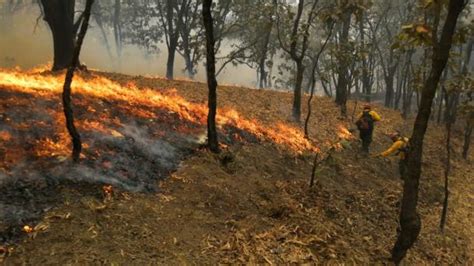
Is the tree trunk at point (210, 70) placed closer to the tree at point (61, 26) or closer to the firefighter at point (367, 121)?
the firefighter at point (367, 121)

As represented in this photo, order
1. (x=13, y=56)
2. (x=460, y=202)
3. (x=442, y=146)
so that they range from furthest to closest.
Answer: (x=13, y=56) → (x=442, y=146) → (x=460, y=202)

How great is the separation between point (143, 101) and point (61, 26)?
217 inches

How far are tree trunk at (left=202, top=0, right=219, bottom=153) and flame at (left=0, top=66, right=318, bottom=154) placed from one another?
75.2 inches

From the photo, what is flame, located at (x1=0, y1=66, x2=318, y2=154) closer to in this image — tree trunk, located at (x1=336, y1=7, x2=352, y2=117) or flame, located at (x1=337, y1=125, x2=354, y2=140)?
flame, located at (x1=337, y1=125, x2=354, y2=140)

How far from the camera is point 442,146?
22391mm

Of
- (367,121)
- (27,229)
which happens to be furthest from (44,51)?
(27,229)

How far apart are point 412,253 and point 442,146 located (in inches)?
500

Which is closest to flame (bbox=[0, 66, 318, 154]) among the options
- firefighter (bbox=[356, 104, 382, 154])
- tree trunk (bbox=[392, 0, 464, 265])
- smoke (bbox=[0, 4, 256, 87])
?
firefighter (bbox=[356, 104, 382, 154])

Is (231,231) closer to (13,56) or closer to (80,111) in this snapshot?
(80,111)

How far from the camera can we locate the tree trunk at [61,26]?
55.9ft

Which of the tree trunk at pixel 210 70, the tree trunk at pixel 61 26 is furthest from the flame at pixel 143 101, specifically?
the tree trunk at pixel 210 70

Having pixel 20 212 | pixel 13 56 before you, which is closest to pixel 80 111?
pixel 20 212

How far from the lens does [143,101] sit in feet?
46.1

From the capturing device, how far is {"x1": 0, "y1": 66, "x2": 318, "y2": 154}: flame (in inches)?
498
